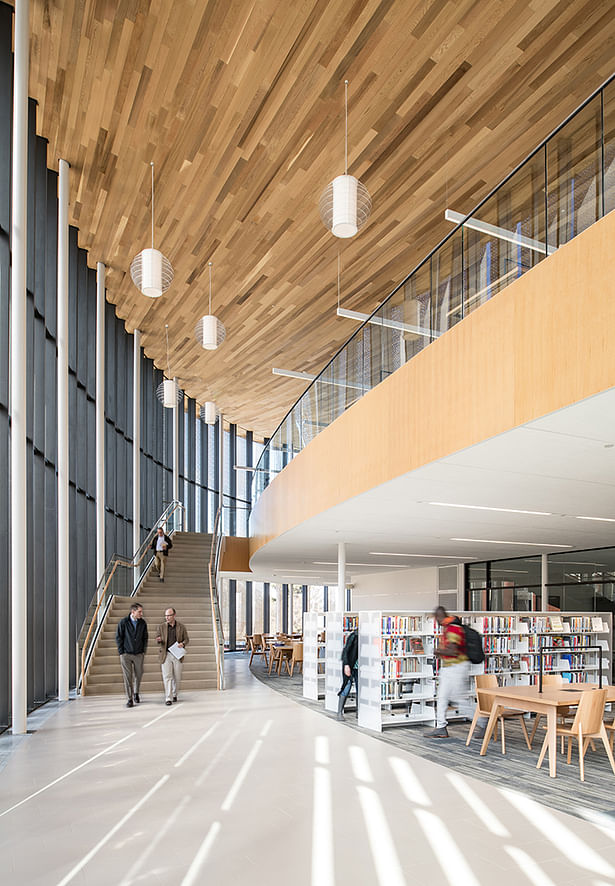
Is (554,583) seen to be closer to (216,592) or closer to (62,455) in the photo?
(216,592)

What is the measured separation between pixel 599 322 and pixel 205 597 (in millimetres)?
13756

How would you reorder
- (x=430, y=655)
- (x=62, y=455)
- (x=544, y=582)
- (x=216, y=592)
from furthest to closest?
1. (x=216, y=592)
2. (x=544, y=582)
3. (x=62, y=455)
4. (x=430, y=655)

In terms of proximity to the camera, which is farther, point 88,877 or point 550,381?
point 550,381

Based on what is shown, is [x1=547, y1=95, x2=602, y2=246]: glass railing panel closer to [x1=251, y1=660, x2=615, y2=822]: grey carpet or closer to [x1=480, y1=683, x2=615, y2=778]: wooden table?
[x1=251, y1=660, x2=615, y2=822]: grey carpet

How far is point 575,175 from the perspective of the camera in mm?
4641

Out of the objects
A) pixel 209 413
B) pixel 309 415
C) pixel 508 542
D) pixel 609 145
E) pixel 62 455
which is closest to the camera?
pixel 609 145

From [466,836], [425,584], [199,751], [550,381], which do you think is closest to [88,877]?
[466,836]

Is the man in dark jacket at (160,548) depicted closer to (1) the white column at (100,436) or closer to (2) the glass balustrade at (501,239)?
(1) the white column at (100,436)

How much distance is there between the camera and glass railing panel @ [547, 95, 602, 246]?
173 inches

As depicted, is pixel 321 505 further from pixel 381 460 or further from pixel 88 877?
pixel 88 877

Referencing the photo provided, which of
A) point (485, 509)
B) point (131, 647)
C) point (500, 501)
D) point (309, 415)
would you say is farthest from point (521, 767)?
point (131, 647)

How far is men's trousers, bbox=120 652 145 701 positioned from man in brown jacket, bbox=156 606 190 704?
39 cm

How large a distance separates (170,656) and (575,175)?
30.1ft

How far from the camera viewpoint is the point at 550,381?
4602 mm
